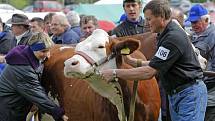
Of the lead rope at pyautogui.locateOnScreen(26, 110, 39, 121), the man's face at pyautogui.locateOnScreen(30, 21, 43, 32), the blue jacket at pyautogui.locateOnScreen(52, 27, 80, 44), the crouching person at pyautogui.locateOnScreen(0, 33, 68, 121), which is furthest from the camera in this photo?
the man's face at pyautogui.locateOnScreen(30, 21, 43, 32)

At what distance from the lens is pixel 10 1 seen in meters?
40.4

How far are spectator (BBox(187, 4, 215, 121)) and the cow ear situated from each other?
1321 millimetres

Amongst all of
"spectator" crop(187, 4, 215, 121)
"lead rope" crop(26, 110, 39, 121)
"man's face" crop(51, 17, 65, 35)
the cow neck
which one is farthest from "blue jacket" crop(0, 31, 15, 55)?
the cow neck

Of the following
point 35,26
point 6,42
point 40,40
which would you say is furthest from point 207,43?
→ point 35,26

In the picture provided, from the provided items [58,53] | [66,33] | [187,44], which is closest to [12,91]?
[58,53]

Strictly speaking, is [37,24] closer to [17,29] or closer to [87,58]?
[17,29]

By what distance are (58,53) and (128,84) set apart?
1871mm

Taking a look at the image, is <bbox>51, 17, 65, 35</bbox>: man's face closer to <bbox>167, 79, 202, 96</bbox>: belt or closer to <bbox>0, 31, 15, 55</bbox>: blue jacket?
<bbox>0, 31, 15, 55</bbox>: blue jacket

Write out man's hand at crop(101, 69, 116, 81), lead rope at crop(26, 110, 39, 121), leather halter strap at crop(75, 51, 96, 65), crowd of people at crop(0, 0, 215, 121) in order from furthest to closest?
lead rope at crop(26, 110, 39, 121)
leather halter strap at crop(75, 51, 96, 65)
man's hand at crop(101, 69, 116, 81)
crowd of people at crop(0, 0, 215, 121)

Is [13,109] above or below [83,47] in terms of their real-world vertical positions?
below

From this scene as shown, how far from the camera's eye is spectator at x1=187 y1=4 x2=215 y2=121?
6516 mm

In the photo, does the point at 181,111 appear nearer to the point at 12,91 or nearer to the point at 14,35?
the point at 12,91

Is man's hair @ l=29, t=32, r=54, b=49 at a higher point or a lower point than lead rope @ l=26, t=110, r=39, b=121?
higher

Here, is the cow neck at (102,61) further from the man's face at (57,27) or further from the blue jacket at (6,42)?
the man's face at (57,27)
